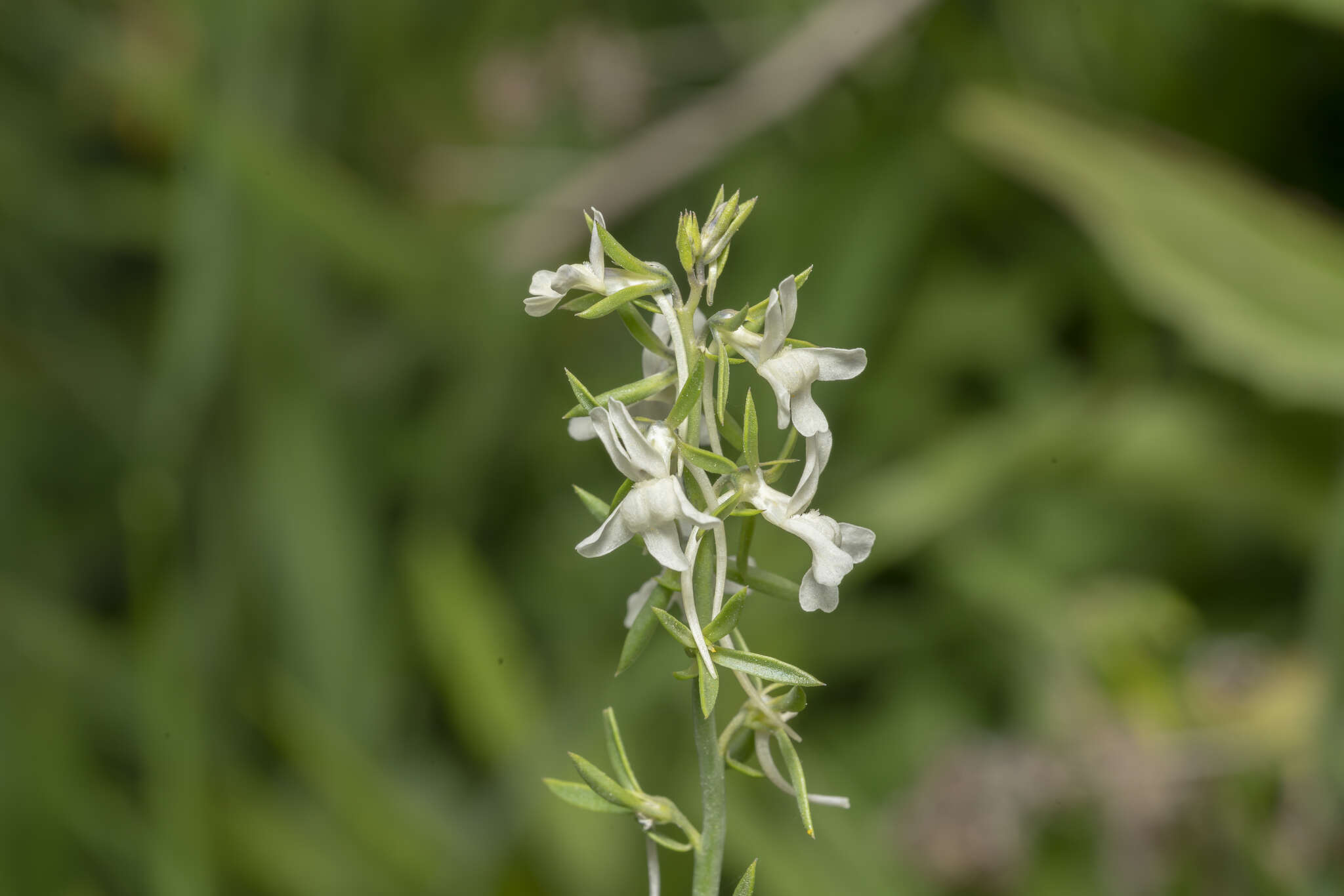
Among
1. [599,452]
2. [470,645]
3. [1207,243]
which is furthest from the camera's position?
[599,452]

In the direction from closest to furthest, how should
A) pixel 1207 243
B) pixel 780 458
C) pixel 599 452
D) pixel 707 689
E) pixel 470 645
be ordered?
pixel 707 689
pixel 780 458
pixel 1207 243
pixel 470 645
pixel 599 452

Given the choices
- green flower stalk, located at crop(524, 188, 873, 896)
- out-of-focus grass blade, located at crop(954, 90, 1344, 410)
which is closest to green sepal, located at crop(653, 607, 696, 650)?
green flower stalk, located at crop(524, 188, 873, 896)

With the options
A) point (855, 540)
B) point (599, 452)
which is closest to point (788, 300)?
point (855, 540)

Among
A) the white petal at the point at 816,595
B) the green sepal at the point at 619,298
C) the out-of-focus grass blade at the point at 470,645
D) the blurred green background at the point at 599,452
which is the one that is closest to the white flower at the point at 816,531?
the white petal at the point at 816,595

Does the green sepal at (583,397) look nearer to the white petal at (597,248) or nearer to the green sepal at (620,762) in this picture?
the white petal at (597,248)

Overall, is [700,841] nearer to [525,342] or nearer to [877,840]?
[877,840]

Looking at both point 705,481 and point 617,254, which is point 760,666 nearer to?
point 705,481

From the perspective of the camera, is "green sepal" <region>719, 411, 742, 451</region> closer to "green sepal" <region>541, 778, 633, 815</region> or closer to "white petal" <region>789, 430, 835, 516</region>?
"white petal" <region>789, 430, 835, 516</region>

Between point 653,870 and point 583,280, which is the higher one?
point 583,280

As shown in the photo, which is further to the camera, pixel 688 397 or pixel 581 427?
pixel 581 427
